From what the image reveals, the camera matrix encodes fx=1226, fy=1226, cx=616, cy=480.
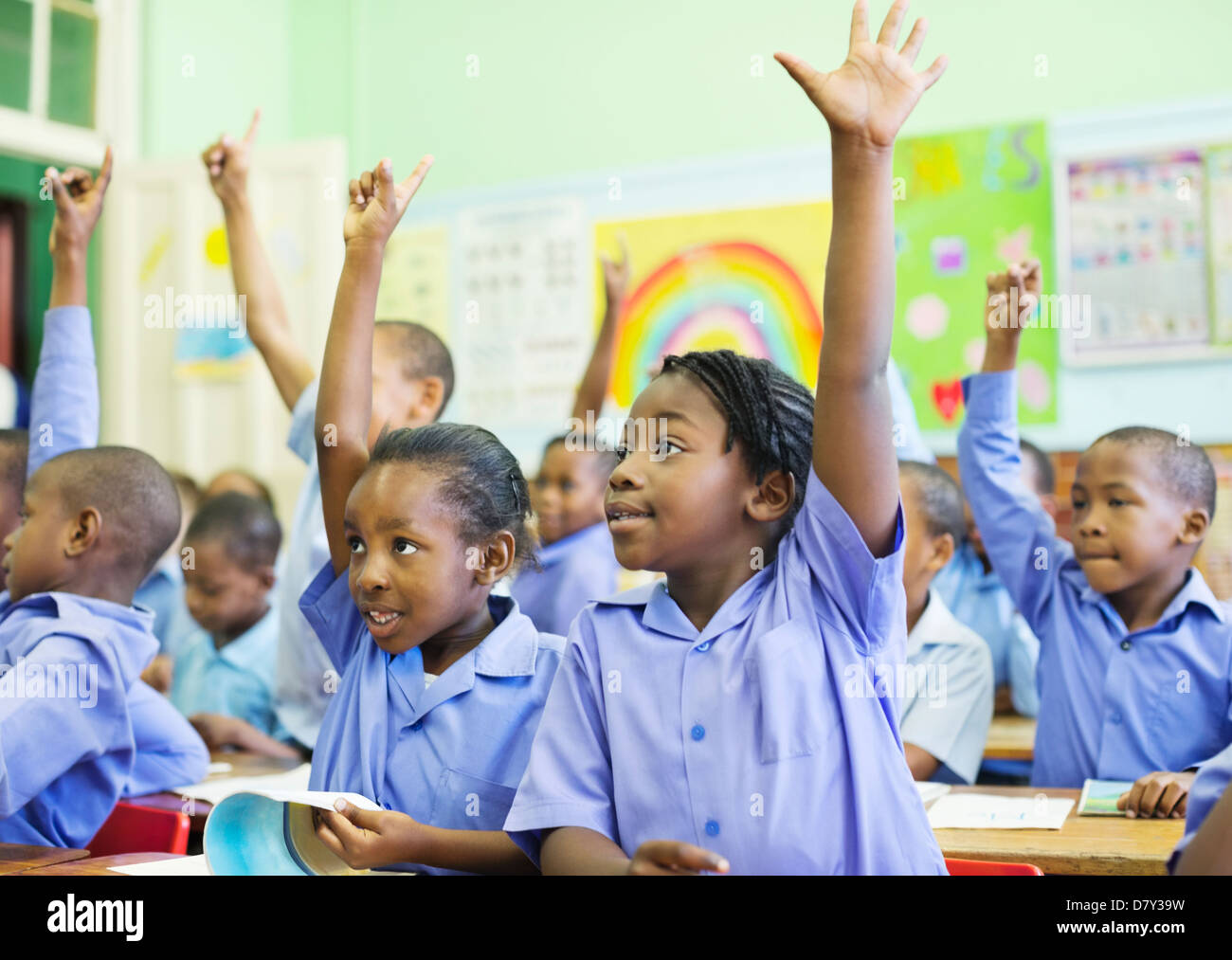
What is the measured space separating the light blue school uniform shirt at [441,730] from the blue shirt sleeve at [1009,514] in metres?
1.12

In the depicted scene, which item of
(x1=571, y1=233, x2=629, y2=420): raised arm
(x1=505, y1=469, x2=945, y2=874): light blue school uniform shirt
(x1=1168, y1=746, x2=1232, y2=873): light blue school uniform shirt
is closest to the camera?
(x1=1168, y1=746, x2=1232, y2=873): light blue school uniform shirt

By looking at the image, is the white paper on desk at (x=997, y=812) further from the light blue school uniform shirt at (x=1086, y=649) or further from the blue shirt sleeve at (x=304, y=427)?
the blue shirt sleeve at (x=304, y=427)

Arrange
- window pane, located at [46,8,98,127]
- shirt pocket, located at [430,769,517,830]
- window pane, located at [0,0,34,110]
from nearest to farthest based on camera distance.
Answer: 1. shirt pocket, located at [430,769,517,830]
2. window pane, located at [0,0,34,110]
3. window pane, located at [46,8,98,127]

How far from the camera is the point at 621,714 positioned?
123cm

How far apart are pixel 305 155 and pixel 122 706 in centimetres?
362

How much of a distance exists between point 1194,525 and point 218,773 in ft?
5.96

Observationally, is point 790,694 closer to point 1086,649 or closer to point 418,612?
point 418,612

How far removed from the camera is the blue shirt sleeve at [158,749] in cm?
205

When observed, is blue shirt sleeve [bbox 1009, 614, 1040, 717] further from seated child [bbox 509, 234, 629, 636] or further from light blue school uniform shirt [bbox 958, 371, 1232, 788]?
seated child [bbox 509, 234, 629, 636]

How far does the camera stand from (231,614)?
3.04 meters

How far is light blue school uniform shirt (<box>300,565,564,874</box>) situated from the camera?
140 centimetres

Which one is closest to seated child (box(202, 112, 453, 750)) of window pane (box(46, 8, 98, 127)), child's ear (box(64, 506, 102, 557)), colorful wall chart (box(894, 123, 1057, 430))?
child's ear (box(64, 506, 102, 557))

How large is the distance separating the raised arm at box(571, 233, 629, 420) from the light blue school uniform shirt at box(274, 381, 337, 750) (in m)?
0.82

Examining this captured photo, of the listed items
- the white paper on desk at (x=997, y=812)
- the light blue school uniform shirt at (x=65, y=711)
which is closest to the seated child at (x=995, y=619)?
the white paper on desk at (x=997, y=812)
